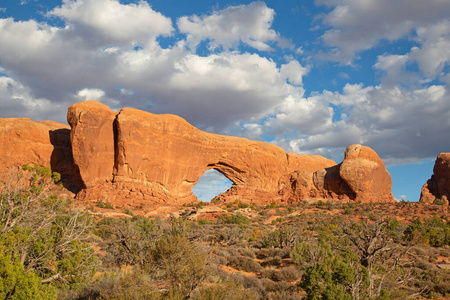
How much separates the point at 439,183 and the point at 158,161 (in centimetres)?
3181

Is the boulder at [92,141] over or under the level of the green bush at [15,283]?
over

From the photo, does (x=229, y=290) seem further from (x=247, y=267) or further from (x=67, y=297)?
(x=247, y=267)

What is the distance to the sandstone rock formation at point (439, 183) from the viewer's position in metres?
35.2

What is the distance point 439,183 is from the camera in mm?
36219

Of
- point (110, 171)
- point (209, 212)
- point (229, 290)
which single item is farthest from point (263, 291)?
point (110, 171)

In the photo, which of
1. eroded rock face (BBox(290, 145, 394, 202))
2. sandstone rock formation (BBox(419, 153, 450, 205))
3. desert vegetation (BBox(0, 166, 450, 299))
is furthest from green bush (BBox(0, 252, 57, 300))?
sandstone rock formation (BBox(419, 153, 450, 205))

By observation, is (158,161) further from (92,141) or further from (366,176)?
(366,176)

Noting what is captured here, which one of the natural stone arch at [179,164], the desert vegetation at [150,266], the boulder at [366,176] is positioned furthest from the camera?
the boulder at [366,176]

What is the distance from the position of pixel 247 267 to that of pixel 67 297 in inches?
265

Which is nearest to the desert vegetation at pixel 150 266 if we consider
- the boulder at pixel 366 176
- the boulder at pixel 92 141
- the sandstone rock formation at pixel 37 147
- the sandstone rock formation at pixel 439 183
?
the boulder at pixel 92 141

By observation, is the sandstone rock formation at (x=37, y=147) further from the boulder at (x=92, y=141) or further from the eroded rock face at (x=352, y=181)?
the eroded rock face at (x=352, y=181)

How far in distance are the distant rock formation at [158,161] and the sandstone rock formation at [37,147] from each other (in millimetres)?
92

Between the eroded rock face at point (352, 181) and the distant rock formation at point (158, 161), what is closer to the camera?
the distant rock formation at point (158, 161)

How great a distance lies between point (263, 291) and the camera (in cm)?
862
